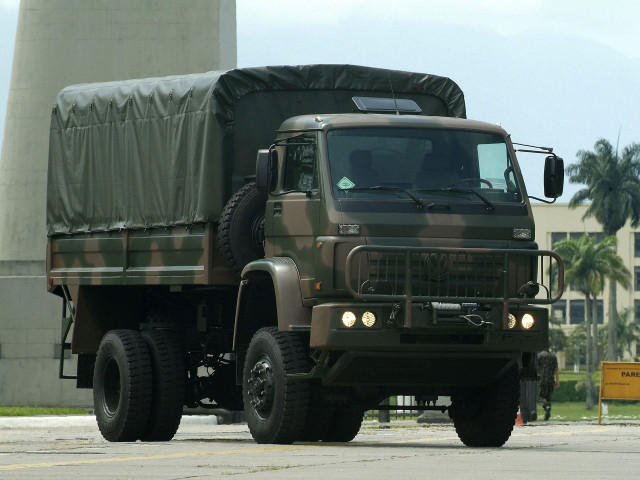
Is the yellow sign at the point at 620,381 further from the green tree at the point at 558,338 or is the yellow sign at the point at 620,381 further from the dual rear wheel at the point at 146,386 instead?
the green tree at the point at 558,338

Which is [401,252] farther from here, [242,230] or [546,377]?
[546,377]

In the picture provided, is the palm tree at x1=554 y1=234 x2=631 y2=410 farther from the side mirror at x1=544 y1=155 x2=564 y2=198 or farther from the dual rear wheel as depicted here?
the side mirror at x1=544 y1=155 x2=564 y2=198

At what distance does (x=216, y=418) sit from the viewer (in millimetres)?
27375

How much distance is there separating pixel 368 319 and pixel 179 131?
364 centimetres

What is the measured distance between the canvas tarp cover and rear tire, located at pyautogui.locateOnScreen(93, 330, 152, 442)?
1.29 meters

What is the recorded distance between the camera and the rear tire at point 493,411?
1642 centimetres

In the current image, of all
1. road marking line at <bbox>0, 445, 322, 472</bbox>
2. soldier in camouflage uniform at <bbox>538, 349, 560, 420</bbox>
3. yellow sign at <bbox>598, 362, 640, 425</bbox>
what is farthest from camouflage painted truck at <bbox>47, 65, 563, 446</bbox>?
soldier in camouflage uniform at <bbox>538, 349, 560, 420</bbox>

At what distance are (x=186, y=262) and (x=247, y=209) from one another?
1049 mm

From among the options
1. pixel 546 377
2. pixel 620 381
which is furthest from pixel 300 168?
pixel 546 377

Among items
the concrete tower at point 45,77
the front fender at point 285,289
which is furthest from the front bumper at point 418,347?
the concrete tower at point 45,77

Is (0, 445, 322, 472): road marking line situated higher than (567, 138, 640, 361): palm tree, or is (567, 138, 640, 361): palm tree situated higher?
(567, 138, 640, 361): palm tree

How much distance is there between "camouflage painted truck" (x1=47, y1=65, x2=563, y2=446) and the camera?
50.0ft

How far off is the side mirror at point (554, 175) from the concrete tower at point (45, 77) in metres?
19.0

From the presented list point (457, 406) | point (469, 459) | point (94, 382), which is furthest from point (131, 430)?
point (469, 459)
